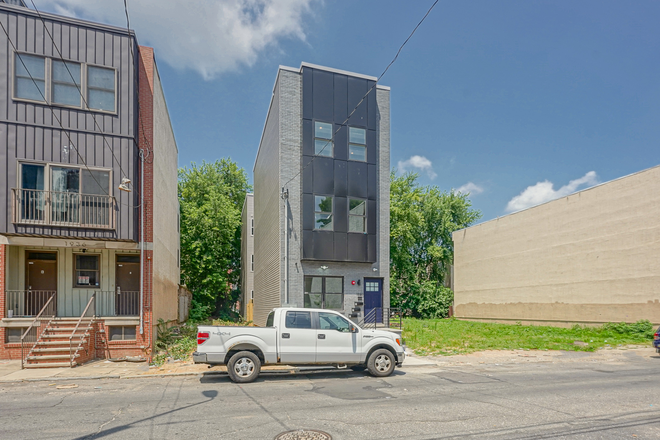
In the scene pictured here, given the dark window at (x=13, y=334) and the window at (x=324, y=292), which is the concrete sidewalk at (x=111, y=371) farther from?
the window at (x=324, y=292)

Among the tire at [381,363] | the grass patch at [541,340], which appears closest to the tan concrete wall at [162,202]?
the tire at [381,363]

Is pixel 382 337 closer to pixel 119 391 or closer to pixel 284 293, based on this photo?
pixel 119 391

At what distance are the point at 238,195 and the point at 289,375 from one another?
39276mm

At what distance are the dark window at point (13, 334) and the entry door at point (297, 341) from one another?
9.84 metres

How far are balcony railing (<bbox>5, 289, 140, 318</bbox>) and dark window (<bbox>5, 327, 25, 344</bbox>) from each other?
822 mm

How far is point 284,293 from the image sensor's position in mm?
20234

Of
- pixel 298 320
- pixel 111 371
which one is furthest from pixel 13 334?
pixel 298 320

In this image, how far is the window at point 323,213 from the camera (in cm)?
2098

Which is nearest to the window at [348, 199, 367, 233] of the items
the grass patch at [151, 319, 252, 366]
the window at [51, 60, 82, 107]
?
the grass patch at [151, 319, 252, 366]

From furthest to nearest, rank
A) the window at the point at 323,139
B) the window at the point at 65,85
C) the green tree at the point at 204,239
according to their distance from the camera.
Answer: the green tree at the point at 204,239, the window at the point at 323,139, the window at the point at 65,85

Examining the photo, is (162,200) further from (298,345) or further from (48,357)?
(298,345)

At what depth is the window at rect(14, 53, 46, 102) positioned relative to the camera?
14.4m

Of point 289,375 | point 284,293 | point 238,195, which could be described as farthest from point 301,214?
point 238,195

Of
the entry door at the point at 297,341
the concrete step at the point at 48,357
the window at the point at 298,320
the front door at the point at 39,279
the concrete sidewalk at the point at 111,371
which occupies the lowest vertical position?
the concrete sidewalk at the point at 111,371
